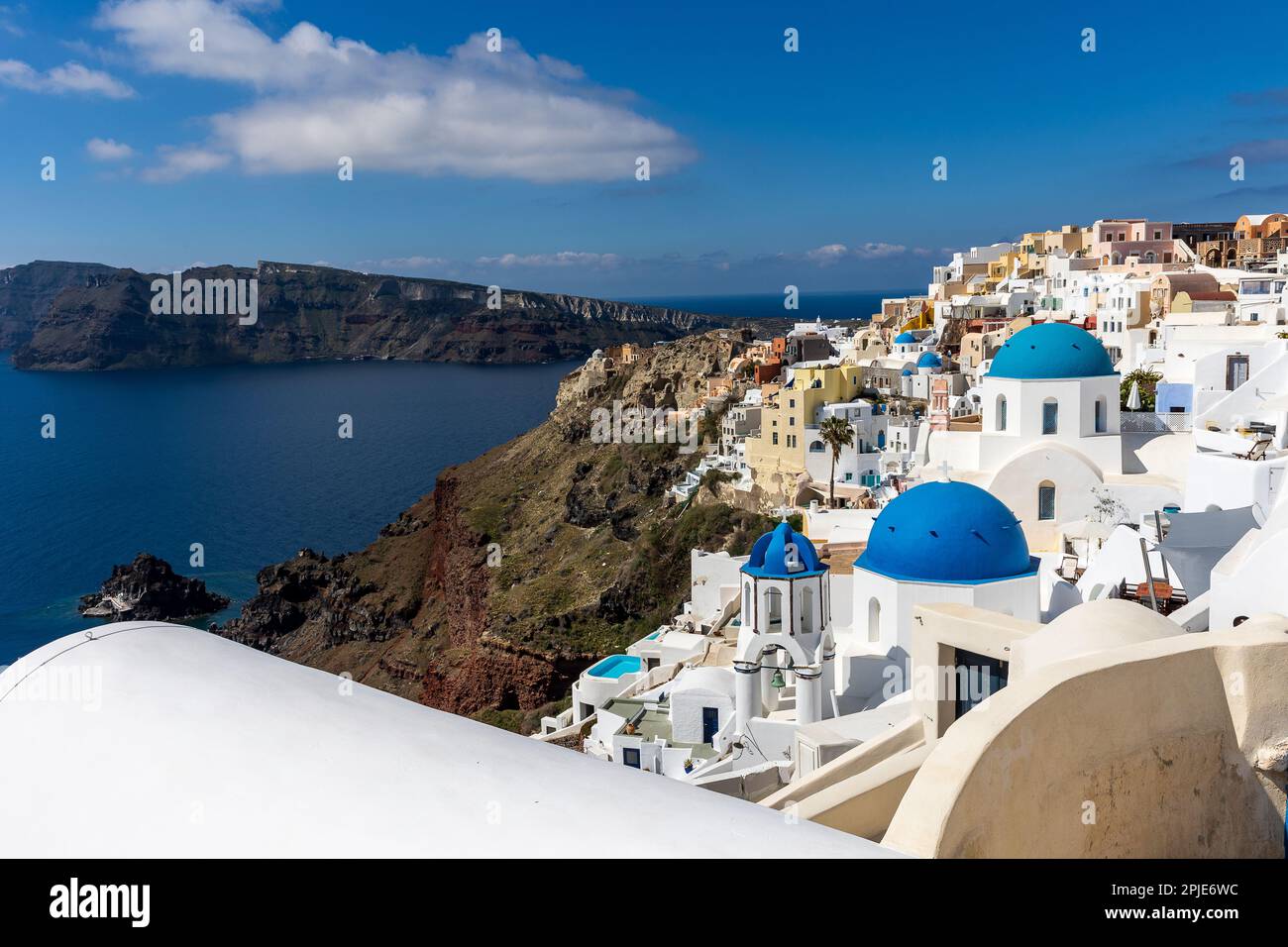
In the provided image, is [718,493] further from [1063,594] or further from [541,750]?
[541,750]

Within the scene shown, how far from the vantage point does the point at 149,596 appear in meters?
51.5

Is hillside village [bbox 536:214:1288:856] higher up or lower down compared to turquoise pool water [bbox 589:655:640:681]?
higher up

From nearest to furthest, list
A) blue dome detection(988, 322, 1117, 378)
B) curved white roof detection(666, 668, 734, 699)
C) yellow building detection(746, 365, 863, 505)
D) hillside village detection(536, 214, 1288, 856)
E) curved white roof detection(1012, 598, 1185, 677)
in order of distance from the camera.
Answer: hillside village detection(536, 214, 1288, 856) → curved white roof detection(1012, 598, 1185, 677) → curved white roof detection(666, 668, 734, 699) → blue dome detection(988, 322, 1117, 378) → yellow building detection(746, 365, 863, 505)

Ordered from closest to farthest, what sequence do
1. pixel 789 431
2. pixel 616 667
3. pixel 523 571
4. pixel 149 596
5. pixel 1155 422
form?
1. pixel 1155 422
2. pixel 616 667
3. pixel 789 431
4. pixel 523 571
5. pixel 149 596

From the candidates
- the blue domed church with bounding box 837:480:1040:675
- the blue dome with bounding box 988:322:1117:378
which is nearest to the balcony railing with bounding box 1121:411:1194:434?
the blue dome with bounding box 988:322:1117:378

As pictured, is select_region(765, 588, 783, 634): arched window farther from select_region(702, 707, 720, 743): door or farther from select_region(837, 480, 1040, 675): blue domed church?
select_region(702, 707, 720, 743): door

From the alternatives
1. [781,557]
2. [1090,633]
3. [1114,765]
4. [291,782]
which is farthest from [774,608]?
[291,782]

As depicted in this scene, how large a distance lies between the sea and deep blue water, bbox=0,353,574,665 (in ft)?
0.58

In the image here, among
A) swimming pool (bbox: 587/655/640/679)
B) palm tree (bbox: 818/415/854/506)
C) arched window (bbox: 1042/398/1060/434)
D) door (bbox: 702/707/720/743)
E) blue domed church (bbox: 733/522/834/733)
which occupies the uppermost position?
arched window (bbox: 1042/398/1060/434)

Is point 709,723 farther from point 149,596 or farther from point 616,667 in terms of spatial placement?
point 149,596

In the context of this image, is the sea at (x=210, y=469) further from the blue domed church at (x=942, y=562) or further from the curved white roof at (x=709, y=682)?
the blue domed church at (x=942, y=562)

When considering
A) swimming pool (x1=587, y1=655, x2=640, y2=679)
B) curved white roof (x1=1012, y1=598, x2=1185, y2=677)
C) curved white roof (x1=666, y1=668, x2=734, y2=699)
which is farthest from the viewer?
swimming pool (x1=587, y1=655, x2=640, y2=679)

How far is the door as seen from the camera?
17.4 m

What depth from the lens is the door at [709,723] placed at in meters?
17.4
